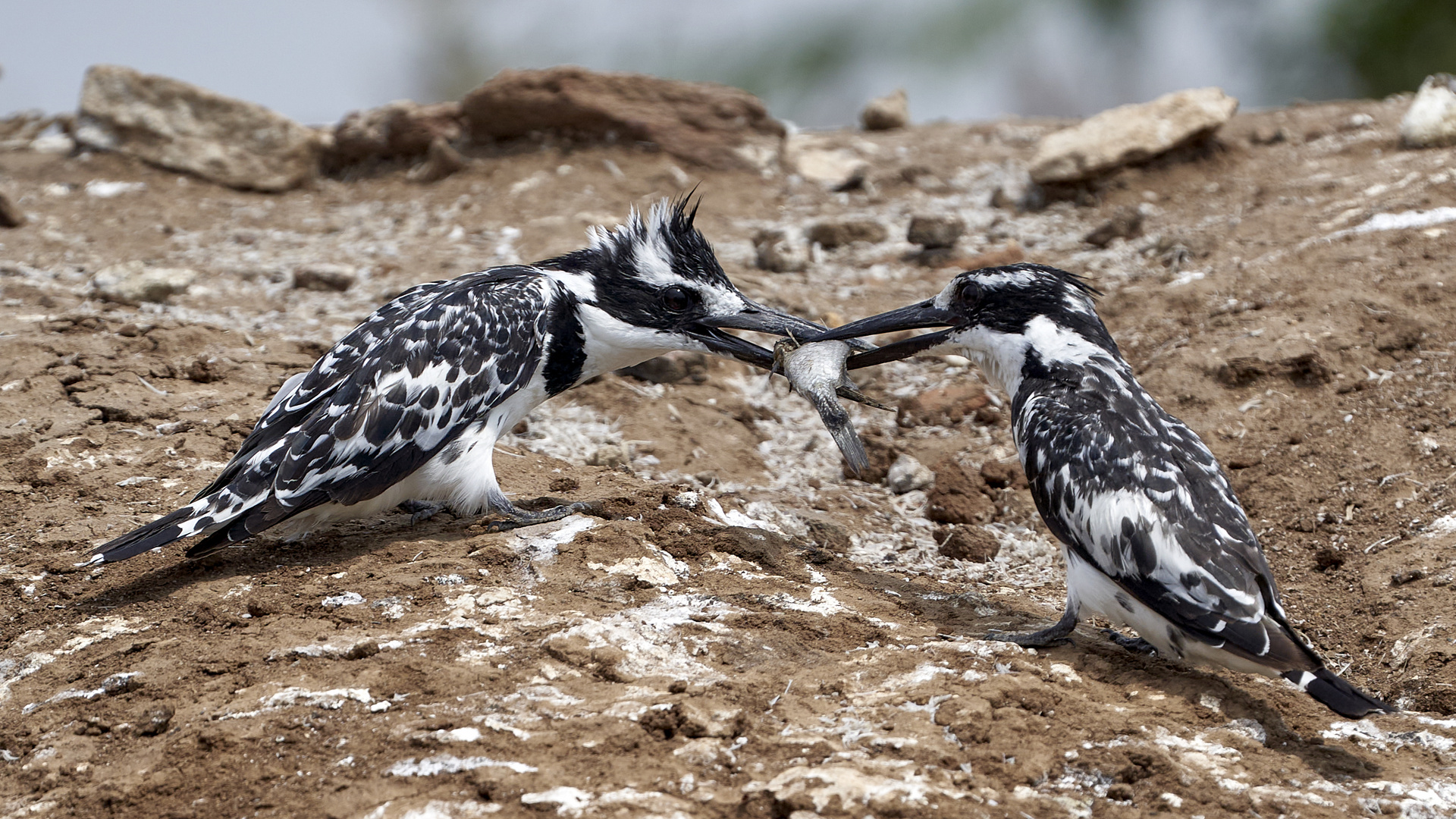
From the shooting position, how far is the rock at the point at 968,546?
5.43 meters

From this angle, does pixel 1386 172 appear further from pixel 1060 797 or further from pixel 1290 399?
pixel 1060 797

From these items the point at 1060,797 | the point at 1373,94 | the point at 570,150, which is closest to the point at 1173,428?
the point at 1060,797

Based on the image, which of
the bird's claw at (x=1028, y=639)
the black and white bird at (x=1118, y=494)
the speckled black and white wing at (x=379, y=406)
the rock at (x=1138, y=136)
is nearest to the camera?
the black and white bird at (x=1118, y=494)

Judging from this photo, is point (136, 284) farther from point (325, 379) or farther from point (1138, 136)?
point (1138, 136)

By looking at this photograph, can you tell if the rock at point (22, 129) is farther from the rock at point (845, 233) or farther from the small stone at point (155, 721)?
the small stone at point (155, 721)

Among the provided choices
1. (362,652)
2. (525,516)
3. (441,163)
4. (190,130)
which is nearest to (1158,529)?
(525,516)

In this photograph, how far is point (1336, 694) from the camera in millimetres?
3461

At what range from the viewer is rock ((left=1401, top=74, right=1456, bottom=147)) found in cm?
866

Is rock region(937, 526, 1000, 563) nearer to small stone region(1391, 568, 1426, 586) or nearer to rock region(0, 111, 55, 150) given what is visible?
small stone region(1391, 568, 1426, 586)

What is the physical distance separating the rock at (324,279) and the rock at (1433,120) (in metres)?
8.02

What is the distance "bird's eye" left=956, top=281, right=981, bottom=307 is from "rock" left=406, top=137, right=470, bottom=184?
670 cm

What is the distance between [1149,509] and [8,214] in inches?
373

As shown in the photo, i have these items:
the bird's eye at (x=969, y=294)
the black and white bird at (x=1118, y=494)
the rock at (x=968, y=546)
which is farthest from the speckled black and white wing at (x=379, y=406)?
the rock at (x=968, y=546)

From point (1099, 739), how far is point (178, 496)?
12.9 ft
